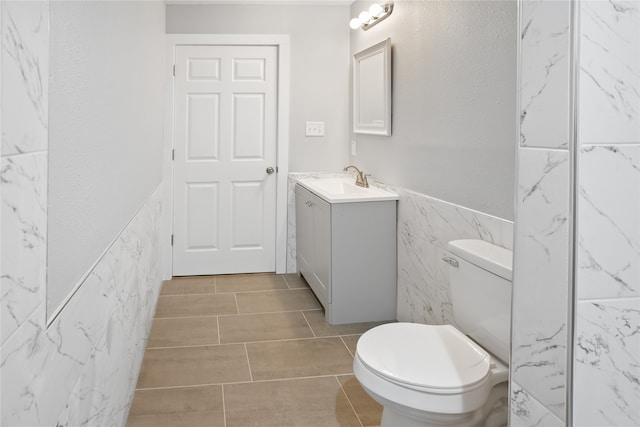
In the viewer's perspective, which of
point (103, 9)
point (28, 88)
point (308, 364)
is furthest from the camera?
point (308, 364)

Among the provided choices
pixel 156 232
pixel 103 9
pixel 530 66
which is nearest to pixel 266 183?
pixel 156 232

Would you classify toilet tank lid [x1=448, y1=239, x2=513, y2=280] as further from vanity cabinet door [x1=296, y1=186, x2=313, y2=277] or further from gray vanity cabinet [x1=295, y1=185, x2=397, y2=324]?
vanity cabinet door [x1=296, y1=186, x2=313, y2=277]

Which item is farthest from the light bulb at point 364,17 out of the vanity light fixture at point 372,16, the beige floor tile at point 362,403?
the beige floor tile at point 362,403

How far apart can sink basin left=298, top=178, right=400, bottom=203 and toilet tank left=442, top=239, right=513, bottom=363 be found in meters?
1.21

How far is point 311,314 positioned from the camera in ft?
12.4

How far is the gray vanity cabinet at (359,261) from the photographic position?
349 centimetres

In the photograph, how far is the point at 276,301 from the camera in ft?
13.3

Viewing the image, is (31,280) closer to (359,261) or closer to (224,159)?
(359,261)

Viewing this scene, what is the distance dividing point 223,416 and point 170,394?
349 millimetres

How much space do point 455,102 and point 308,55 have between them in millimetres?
2223

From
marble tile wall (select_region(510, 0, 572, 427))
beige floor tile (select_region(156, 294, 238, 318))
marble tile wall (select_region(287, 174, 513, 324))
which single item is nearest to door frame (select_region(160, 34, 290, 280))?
beige floor tile (select_region(156, 294, 238, 318))

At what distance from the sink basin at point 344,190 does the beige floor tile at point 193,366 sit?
3.52ft

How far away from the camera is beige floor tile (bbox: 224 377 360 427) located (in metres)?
2.37

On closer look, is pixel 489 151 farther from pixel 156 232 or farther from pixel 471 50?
pixel 156 232
